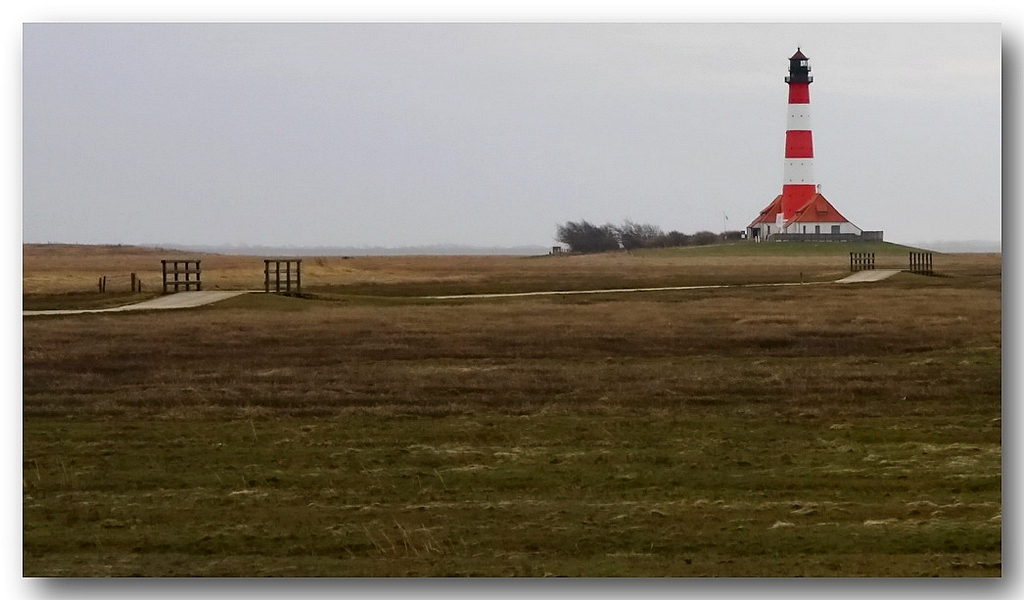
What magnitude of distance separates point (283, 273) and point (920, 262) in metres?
6.57

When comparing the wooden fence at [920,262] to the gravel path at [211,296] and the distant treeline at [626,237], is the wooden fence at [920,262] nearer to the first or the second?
the gravel path at [211,296]

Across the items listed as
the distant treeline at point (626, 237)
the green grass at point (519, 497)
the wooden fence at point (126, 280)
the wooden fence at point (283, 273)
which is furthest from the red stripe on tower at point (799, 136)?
the wooden fence at point (126, 280)

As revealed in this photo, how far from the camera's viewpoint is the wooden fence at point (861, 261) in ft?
47.1

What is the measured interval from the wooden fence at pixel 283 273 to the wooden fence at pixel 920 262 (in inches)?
249

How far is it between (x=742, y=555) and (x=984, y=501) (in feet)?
8.31

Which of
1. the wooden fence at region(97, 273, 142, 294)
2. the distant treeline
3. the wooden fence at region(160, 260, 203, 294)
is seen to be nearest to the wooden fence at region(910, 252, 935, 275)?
the distant treeline

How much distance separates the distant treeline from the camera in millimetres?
13766

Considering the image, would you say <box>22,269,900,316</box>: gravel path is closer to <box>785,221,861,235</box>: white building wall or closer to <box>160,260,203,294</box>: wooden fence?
<box>160,260,203,294</box>: wooden fence

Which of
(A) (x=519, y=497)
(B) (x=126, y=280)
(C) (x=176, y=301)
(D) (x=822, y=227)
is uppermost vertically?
(D) (x=822, y=227)

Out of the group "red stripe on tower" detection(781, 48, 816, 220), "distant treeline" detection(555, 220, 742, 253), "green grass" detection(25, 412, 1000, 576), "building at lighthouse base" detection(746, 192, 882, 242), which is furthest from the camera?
"distant treeline" detection(555, 220, 742, 253)

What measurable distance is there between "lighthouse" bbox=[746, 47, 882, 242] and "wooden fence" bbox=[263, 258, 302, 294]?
4.83m

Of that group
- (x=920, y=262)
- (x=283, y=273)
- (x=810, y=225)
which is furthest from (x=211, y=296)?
(x=920, y=262)

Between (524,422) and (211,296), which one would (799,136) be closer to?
(524,422)

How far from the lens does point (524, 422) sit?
44.9 ft
